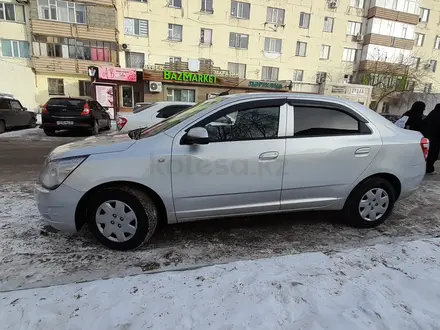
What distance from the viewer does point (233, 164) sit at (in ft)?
9.31

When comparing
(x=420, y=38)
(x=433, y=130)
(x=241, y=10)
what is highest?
→ (x=241, y=10)

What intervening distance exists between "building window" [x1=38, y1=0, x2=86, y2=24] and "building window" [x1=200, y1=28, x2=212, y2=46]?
32.3ft

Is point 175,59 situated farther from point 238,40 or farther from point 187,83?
point 238,40

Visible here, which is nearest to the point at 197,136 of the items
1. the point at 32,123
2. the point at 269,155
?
the point at 269,155

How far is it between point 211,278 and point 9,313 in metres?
1.52

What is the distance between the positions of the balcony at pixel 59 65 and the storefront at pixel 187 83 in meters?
5.52

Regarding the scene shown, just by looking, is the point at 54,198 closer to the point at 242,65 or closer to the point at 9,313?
the point at 9,313

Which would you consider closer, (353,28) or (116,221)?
(116,221)

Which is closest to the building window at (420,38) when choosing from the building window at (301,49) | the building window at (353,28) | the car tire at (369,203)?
the building window at (353,28)

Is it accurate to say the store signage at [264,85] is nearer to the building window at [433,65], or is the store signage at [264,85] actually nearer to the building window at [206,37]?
the building window at [206,37]

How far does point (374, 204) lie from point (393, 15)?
33.7 m

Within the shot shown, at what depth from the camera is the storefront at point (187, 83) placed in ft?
74.7

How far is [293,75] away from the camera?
1097 inches

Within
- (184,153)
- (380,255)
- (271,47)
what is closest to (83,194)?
(184,153)
